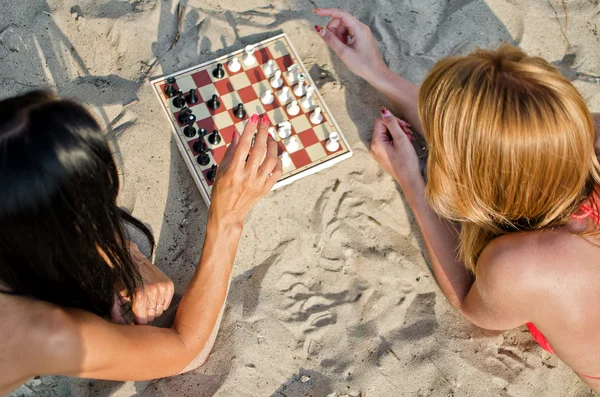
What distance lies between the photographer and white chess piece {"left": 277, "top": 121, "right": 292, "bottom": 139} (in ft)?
7.32

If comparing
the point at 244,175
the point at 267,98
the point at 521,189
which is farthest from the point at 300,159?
the point at 521,189

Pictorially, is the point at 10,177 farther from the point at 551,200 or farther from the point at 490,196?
the point at 551,200

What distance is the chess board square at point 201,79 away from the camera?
2.33 m

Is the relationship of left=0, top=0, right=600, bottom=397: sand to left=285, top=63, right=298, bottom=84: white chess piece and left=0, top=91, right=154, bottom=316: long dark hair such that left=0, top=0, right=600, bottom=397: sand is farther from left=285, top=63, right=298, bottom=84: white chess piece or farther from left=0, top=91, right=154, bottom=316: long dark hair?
left=0, top=91, right=154, bottom=316: long dark hair

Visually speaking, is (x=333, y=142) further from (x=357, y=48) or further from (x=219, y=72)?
(x=219, y=72)

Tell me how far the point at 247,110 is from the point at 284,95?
0.17 metres

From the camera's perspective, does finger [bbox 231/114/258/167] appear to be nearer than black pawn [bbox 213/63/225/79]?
Yes

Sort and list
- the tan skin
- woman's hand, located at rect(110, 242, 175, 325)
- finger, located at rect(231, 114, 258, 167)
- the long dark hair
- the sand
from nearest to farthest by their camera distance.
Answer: the long dark hair
the tan skin
finger, located at rect(231, 114, 258, 167)
woman's hand, located at rect(110, 242, 175, 325)
the sand

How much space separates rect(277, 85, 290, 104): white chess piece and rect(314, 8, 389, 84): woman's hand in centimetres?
30

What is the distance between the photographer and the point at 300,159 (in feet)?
7.39

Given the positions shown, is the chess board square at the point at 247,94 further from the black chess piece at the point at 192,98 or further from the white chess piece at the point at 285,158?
the white chess piece at the point at 285,158

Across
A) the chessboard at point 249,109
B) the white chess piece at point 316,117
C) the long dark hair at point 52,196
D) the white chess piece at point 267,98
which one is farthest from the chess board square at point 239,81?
the long dark hair at point 52,196

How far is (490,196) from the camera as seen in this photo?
66.1 inches

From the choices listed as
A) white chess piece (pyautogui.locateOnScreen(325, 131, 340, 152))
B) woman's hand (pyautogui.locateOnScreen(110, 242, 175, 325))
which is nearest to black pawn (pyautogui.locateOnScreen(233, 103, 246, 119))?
white chess piece (pyautogui.locateOnScreen(325, 131, 340, 152))
